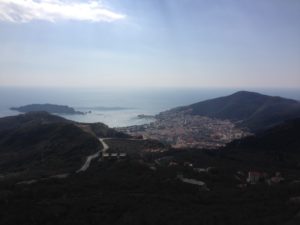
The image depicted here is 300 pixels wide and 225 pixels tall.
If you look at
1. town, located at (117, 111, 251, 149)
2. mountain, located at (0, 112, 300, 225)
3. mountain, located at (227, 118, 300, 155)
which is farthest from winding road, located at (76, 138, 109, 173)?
town, located at (117, 111, 251, 149)

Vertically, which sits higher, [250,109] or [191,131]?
[250,109]

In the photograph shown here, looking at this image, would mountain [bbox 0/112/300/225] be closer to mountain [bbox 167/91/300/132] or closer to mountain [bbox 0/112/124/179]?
mountain [bbox 0/112/124/179]

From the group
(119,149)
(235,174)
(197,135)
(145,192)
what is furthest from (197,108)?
(145,192)

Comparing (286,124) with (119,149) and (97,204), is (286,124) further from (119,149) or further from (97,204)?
(97,204)

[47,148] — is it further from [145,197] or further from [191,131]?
[191,131]

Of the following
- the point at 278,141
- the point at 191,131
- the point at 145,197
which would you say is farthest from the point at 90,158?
the point at 191,131

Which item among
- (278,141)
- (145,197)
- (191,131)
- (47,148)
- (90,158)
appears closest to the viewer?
(145,197)

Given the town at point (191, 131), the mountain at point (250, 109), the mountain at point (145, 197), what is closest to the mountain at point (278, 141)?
the mountain at point (145, 197)

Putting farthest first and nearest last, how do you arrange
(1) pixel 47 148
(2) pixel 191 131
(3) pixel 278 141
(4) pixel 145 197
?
(2) pixel 191 131, (3) pixel 278 141, (1) pixel 47 148, (4) pixel 145 197
